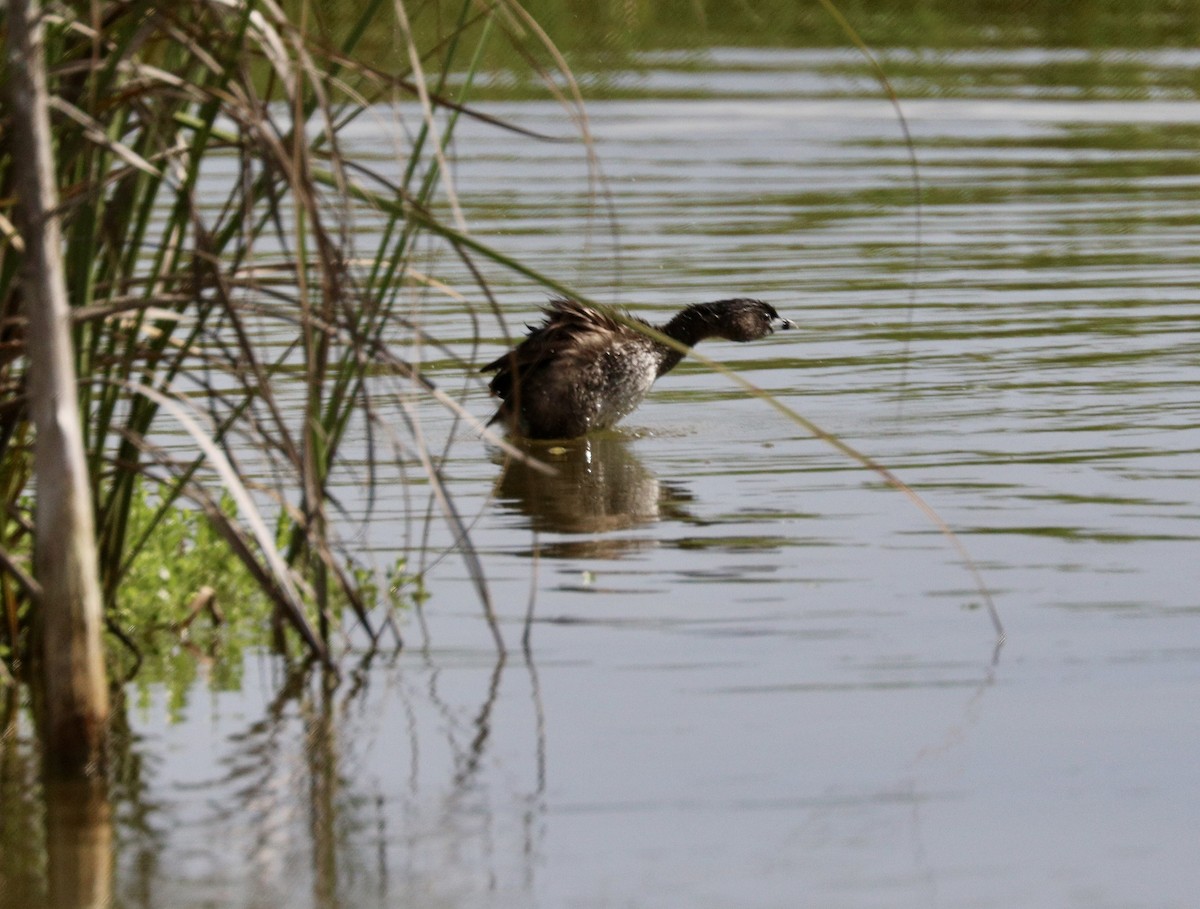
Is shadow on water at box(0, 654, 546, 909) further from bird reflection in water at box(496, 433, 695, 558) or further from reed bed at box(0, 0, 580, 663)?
bird reflection in water at box(496, 433, 695, 558)

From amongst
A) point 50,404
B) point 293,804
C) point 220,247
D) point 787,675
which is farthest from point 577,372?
point 50,404

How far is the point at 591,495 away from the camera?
8.95 metres

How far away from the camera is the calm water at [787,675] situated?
15.9 ft

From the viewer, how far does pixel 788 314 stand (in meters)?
13.4

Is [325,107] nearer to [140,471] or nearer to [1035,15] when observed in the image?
[140,471]

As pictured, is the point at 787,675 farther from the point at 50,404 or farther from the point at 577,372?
the point at 577,372

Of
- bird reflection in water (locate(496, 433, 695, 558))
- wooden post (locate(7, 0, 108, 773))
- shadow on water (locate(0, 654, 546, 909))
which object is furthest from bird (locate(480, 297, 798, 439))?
wooden post (locate(7, 0, 108, 773))

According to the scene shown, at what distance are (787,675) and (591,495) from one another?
2907mm

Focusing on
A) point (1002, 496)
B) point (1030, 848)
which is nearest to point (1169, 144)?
point (1002, 496)

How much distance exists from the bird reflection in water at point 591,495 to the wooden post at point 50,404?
2.80 m

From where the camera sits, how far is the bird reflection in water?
8008 millimetres

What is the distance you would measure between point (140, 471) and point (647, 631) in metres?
1.69

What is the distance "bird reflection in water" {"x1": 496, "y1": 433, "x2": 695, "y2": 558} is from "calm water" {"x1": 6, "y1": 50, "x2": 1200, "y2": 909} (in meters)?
0.03

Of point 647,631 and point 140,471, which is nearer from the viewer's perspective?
point 140,471
